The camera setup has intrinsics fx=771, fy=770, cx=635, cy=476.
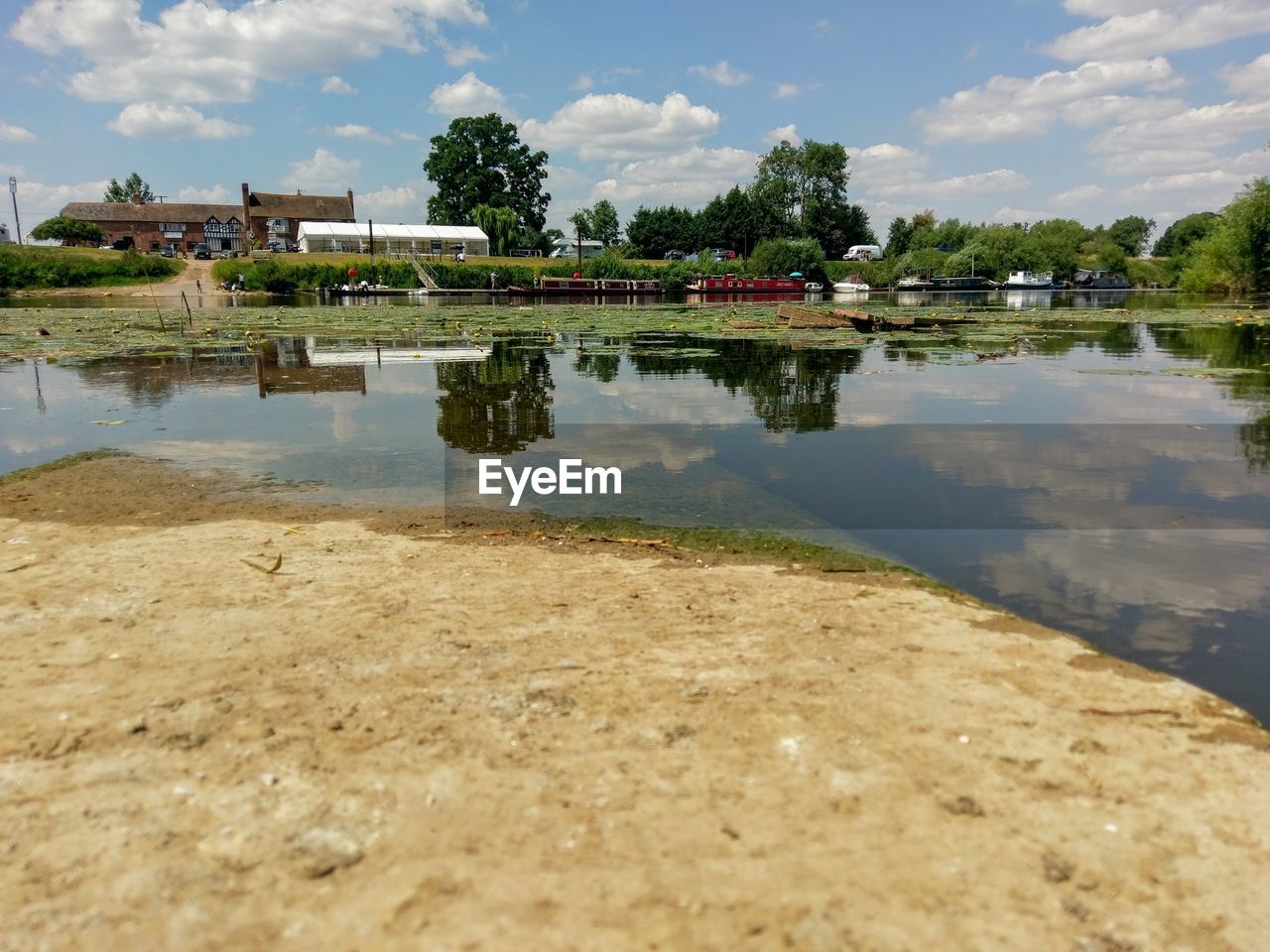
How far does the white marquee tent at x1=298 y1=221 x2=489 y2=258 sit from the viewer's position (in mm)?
76500

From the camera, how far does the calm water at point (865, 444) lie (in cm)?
534

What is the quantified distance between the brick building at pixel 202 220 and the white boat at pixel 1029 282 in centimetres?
8176

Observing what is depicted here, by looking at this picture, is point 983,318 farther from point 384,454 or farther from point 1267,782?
point 1267,782

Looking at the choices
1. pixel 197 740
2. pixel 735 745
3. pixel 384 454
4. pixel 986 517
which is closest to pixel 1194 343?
pixel 986 517

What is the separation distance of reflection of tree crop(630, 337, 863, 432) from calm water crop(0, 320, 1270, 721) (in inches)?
4.3

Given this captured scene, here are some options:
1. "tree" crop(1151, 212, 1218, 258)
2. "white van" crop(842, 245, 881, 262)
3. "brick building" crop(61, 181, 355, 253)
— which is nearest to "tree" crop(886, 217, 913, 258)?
"white van" crop(842, 245, 881, 262)

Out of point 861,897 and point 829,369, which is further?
point 829,369

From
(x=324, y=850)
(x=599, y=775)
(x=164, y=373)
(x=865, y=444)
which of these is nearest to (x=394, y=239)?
(x=164, y=373)

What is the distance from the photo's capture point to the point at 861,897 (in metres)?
2.37

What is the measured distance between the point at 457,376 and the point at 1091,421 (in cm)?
1105

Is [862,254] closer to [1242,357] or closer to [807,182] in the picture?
[807,182]

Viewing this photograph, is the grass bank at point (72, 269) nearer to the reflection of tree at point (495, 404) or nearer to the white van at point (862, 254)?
the reflection of tree at point (495, 404)

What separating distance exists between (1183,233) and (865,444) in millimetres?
140579

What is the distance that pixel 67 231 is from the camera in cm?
8175
